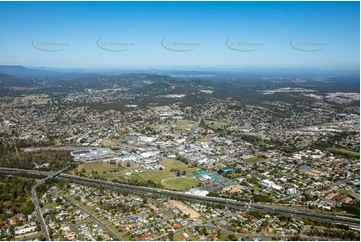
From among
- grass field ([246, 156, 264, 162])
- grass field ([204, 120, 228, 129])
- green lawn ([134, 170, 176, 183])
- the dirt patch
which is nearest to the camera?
the dirt patch

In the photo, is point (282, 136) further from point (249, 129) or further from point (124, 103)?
point (124, 103)

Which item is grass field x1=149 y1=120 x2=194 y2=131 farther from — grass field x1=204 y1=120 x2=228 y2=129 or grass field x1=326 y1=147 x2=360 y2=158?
grass field x1=326 y1=147 x2=360 y2=158

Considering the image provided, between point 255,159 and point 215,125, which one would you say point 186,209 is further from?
point 215,125

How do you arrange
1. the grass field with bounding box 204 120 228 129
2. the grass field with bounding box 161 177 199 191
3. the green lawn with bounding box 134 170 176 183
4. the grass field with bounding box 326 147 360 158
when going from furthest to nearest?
the grass field with bounding box 204 120 228 129 → the grass field with bounding box 326 147 360 158 → the green lawn with bounding box 134 170 176 183 → the grass field with bounding box 161 177 199 191

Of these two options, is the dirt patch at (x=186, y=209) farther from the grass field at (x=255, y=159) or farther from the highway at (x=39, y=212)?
the grass field at (x=255, y=159)

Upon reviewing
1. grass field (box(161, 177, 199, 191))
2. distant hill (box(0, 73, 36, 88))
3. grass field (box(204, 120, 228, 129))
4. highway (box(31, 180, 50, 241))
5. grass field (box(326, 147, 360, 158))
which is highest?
distant hill (box(0, 73, 36, 88))

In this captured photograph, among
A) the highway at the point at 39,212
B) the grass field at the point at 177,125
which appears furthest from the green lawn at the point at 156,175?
the grass field at the point at 177,125

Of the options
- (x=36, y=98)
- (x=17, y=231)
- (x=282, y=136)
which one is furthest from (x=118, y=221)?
(x=36, y=98)

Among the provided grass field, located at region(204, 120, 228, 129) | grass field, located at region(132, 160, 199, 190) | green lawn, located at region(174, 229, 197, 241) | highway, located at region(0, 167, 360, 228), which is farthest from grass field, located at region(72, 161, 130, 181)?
grass field, located at region(204, 120, 228, 129)
